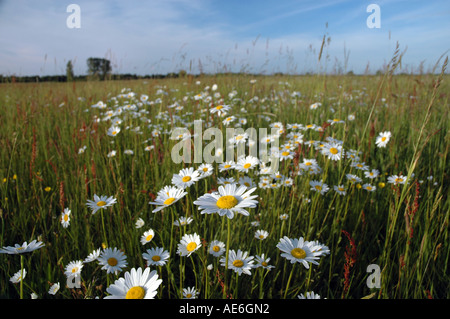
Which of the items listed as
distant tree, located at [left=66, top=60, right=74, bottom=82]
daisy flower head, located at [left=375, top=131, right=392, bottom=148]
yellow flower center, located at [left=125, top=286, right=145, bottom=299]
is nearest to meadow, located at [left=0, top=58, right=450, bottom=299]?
yellow flower center, located at [left=125, top=286, right=145, bottom=299]

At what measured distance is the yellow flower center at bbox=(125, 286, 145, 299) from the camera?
70 cm

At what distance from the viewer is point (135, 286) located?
0.73 meters

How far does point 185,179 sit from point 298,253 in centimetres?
58

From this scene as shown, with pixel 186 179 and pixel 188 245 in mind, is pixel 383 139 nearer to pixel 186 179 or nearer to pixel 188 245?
pixel 186 179

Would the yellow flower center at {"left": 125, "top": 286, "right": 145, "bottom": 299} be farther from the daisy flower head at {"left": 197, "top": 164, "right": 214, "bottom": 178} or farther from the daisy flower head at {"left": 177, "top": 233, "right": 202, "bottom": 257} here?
the daisy flower head at {"left": 197, "top": 164, "right": 214, "bottom": 178}

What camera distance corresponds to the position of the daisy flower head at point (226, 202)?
786 mm

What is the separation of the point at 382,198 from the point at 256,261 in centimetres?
118

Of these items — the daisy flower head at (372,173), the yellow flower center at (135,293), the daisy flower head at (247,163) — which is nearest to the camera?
the yellow flower center at (135,293)

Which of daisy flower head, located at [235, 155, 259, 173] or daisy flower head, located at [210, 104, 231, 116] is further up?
daisy flower head, located at [210, 104, 231, 116]

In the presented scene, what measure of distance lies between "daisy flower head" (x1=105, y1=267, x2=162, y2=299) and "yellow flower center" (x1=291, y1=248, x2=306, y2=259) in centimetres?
47

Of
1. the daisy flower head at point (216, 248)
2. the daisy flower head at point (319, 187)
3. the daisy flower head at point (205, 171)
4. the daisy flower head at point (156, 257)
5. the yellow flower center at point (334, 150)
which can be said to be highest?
the yellow flower center at point (334, 150)

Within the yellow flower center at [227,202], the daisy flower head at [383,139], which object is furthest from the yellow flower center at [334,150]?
the yellow flower center at [227,202]

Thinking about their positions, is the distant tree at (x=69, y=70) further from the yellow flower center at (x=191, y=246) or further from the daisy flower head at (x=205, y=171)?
the yellow flower center at (x=191, y=246)

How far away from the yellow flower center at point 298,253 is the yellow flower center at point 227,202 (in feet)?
0.93
